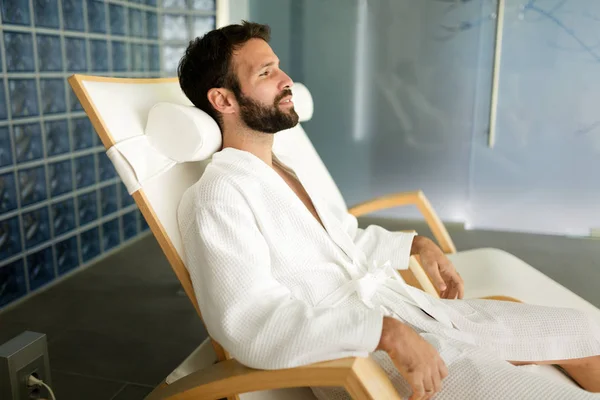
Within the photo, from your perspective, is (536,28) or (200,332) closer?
(200,332)

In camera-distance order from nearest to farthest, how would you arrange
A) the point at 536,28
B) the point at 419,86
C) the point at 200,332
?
the point at 200,332 → the point at 536,28 → the point at 419,86

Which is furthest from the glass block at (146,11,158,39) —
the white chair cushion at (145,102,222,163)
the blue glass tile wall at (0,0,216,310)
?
the white chair cushion at (145,102,222,163)

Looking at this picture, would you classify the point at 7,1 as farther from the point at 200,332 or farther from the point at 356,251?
the point at 356,251

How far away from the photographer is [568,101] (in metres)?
3.33

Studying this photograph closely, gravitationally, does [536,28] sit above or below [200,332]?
above

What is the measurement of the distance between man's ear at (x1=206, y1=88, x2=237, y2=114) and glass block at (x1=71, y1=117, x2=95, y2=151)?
1453 millimetres

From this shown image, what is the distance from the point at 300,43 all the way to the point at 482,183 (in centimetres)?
145

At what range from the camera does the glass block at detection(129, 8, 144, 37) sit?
120 inches

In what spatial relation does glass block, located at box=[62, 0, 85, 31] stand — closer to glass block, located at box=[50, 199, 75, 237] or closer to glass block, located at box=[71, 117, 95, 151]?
glass block, located at box=[71, 117, 95, 151]

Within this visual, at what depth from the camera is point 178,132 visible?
1.37 meters

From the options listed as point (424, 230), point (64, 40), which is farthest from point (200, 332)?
point (424, 230)

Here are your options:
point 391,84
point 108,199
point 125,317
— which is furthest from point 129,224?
point 391,84

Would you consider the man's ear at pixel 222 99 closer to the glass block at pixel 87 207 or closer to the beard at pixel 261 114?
the beard at pixel 261 114

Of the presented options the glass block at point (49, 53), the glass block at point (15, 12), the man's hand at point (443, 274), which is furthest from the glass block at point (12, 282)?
the man's hand at point (443, 274)
